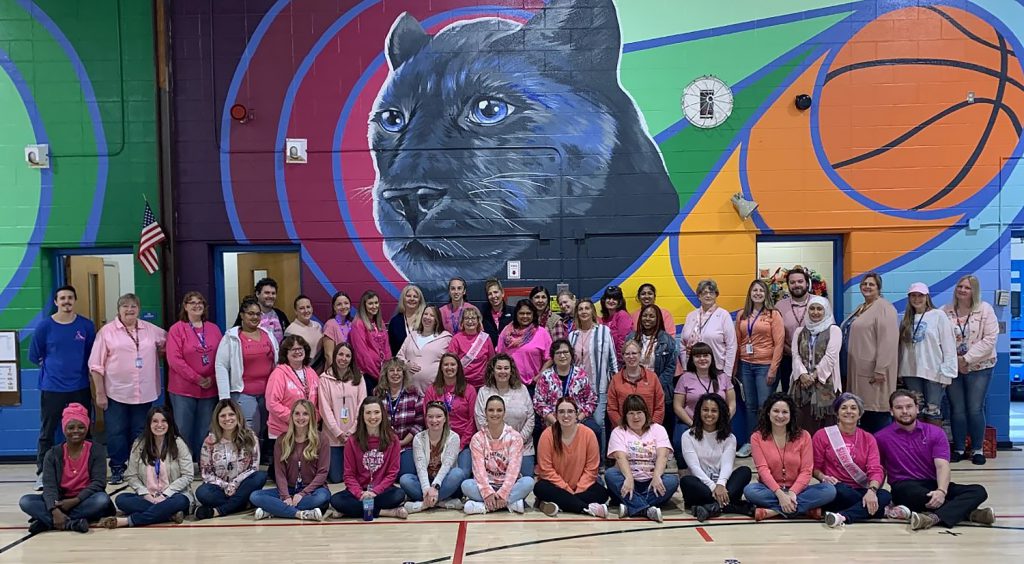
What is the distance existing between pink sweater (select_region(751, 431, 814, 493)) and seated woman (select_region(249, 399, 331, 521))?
308 centimetres

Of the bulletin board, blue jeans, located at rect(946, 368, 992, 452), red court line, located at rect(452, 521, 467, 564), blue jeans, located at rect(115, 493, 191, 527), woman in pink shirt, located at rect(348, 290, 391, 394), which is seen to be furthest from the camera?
the bulletin board

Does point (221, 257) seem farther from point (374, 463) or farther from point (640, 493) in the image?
point (640, 493)

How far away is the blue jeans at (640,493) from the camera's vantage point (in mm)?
5211

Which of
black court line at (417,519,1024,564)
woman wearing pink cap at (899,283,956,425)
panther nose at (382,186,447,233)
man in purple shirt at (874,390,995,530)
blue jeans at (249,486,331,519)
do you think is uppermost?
panther nose at (382,186,447,233)

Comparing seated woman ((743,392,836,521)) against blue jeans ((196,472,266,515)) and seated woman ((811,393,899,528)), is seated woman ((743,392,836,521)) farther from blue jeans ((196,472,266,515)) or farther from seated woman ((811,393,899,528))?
blue jeans ((196,472,266,515))

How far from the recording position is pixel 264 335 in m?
6.34

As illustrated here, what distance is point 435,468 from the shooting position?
5.52m

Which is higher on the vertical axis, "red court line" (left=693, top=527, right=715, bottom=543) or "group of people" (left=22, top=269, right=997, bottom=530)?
"group of people" (left=22, top=269, right=997, bottom=530)

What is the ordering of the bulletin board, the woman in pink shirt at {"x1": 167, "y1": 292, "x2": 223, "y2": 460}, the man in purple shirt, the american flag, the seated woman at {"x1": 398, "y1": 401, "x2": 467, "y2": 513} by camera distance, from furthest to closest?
the bulletin board → the american flag → the woman in pink shirt at {"x1": 167, "y1": 292, "x2": 223, "y2": 460} → the seated woman at {"x1": 398, "y1": 401, "x2": 467, "y2": 513} → the man in purple shirt

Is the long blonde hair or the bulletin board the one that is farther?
the bulletin board

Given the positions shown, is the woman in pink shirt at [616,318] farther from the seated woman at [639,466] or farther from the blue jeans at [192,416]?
the blue jeans at [192,416]

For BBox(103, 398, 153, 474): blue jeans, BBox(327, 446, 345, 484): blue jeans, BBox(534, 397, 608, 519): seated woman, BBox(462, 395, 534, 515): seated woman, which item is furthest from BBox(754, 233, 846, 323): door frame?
BBox(103, 398, 153, 474): blue jeans

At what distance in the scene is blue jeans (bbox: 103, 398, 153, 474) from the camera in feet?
21.0

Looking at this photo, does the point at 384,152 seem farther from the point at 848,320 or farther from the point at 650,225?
the point at 848,320
